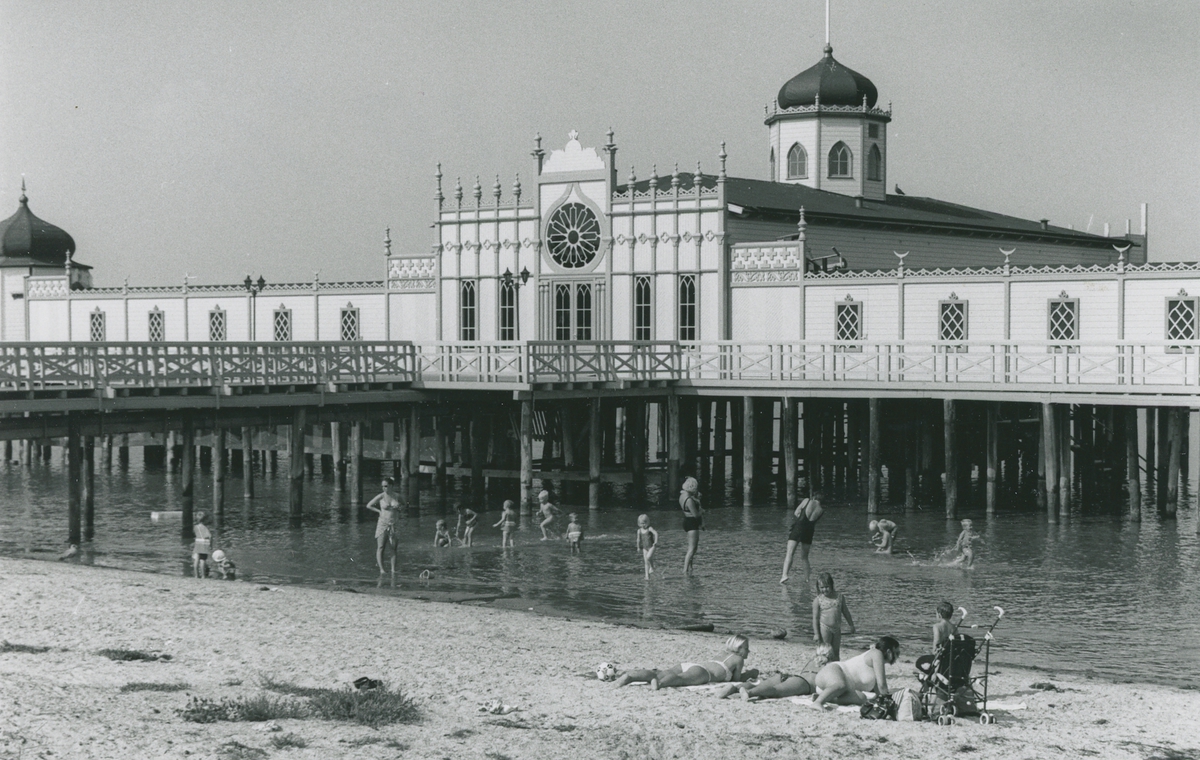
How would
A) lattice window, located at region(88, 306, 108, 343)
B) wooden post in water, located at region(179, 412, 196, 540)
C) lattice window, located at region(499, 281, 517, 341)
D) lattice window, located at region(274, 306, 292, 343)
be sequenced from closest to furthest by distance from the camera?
wooden post in water, located at region(179, 412, 196, 540) → lattice window, located at region(499, 281, 517, 341) → lattice window, located at region(274, 306, 292, 343) → lattice window, located at region(88, 306, 108, 343)

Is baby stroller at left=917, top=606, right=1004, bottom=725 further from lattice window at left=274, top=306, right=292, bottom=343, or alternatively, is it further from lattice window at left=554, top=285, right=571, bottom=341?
lattice window at left=274, top=306, right=292, bottom=343

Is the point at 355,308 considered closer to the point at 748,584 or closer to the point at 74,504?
the point at 74,504

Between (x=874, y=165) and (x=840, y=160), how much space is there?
1.08 m

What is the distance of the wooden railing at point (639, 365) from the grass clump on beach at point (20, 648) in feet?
37.1

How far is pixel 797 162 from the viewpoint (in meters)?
48.3

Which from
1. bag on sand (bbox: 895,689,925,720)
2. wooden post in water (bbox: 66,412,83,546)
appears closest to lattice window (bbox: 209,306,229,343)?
wooden post in water (bbox: 66,412,83,546)

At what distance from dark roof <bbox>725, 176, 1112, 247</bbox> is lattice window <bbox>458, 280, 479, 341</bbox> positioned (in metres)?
7.17

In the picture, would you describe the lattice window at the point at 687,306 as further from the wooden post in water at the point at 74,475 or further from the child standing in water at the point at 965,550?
the wooden post in water at the point at 74,475

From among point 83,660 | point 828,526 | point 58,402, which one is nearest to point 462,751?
point 83,660

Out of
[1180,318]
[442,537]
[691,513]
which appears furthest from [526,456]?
[1180,318]

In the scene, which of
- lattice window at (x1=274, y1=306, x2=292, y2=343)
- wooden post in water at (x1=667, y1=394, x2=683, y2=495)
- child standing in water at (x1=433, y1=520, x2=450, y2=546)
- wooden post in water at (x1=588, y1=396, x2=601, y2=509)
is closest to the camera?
child standing in water at (x1=433, y1=520, x2=450, y2=546)

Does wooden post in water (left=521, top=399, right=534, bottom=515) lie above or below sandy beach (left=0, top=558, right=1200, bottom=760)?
above

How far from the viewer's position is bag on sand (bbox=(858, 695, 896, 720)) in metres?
13.9

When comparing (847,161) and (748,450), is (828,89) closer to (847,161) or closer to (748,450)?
(847,161)
